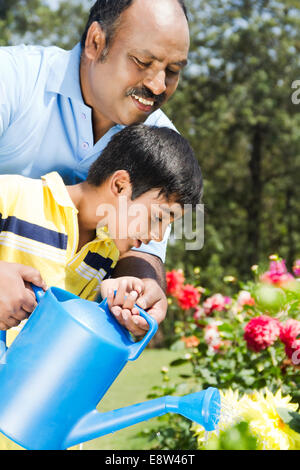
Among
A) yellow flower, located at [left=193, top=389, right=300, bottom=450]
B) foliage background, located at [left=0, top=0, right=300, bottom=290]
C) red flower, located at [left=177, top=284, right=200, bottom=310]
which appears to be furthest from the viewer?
foliage background, located at [left=0, top=0, right=300, bottom=290]

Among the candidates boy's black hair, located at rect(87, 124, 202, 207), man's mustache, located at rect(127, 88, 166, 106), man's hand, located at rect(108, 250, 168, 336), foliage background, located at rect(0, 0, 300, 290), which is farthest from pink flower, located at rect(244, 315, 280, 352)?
foliage background, located at rect(0, 0, 300, 290)

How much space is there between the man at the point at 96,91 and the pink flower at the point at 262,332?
44 centimetres

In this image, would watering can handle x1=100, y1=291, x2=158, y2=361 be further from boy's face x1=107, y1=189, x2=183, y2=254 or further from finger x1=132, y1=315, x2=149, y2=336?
boy's face x1=107, y1=189, x2=183, y2=254

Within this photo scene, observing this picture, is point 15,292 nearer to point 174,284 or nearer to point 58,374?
point 58,374

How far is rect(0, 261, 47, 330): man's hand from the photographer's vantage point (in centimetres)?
91

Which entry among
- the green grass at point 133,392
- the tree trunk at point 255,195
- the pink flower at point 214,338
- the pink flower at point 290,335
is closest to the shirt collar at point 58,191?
the pink flower at point 290,335

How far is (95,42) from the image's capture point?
1242mm

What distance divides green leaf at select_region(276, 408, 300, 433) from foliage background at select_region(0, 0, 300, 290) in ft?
20.6

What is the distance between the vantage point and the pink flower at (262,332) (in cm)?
164

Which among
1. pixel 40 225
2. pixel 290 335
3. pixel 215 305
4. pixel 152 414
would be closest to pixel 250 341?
pixel 290 335

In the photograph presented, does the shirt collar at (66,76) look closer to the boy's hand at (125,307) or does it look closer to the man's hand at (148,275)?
the man's hand at (148,275)

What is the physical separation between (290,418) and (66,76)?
0.92m
